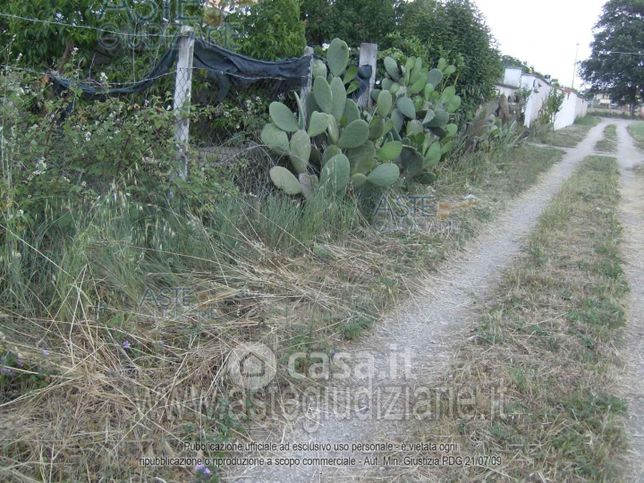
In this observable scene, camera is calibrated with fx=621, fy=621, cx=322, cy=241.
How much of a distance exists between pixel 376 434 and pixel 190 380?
3.28 feet

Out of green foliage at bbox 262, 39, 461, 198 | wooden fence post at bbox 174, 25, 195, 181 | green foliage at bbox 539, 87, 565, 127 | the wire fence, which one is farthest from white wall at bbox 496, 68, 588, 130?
wooden fence post at bbox 174, 25, 195, 181

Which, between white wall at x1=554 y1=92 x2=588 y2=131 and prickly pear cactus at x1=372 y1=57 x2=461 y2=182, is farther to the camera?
white wall at x1=554 y1=92 x2=588 y2=131

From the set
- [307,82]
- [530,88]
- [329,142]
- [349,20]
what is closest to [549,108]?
[530,88]

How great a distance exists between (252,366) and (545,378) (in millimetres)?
1654

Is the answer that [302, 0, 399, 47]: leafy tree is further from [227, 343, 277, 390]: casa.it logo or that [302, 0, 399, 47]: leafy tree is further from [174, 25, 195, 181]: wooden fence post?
[227, 343, 277, 390]: casa.it logo

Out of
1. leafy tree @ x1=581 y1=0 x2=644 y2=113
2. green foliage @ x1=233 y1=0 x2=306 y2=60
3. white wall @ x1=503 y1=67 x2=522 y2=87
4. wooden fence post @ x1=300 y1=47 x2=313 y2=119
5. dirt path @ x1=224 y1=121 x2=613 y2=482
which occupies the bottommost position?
dirt path @ x1=224 y1=121 x2=613 y2=482

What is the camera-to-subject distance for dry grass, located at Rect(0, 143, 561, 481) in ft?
9.04

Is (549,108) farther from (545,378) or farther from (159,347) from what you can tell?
(159,347)

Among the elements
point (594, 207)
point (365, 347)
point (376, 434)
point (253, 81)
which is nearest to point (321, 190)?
point (253, 81)

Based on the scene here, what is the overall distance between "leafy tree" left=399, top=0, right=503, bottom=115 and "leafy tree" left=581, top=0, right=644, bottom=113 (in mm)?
50979

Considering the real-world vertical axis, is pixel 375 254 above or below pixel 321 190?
below

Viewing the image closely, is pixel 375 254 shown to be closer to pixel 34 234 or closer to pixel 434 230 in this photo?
pixel 434 230

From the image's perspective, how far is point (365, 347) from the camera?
12.9 feet

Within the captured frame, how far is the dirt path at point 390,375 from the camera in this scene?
2.89 m
